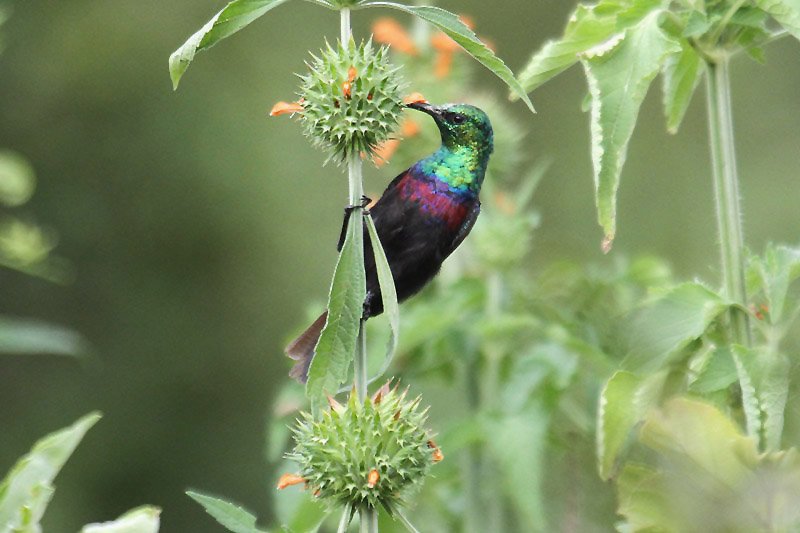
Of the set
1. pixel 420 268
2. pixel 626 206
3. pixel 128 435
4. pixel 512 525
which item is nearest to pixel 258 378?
pixel 128 435

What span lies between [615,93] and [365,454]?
37 cm

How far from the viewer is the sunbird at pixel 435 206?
3.70ft

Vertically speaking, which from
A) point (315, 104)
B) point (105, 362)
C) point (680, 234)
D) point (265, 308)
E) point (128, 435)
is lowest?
point (315, 104)

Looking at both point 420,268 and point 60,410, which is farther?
point 60,410

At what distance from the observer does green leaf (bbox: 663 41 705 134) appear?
1104mm

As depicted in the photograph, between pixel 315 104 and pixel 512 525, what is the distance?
1.24 m

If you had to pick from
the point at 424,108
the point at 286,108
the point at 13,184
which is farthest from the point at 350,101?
the point at 13,184

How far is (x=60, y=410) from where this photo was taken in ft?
13.1

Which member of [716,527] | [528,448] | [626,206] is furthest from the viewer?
[626,206]

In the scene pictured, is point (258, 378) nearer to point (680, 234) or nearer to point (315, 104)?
point (680, 234)

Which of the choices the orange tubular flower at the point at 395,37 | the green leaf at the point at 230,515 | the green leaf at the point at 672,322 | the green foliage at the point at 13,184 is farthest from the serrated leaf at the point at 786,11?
the green foliage at the point at 13,184

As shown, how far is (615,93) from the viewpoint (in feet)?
3.03

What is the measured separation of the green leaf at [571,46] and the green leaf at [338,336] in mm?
317

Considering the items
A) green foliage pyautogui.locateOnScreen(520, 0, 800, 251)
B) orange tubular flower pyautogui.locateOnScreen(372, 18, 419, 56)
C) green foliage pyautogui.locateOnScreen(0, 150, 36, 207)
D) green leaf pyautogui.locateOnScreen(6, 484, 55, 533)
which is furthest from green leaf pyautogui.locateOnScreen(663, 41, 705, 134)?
green foliage pyautogui.locateOnScreen(0, 150, 36, 207)
